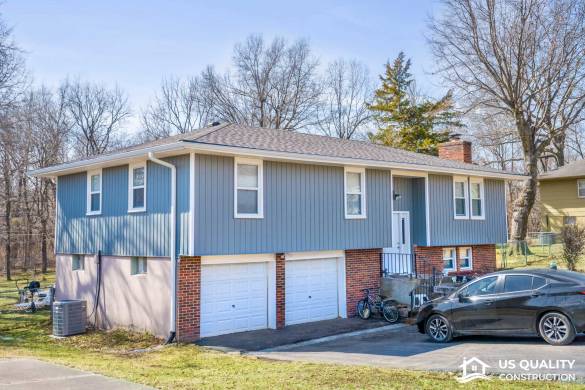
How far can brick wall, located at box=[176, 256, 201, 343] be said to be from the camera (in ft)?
44.2

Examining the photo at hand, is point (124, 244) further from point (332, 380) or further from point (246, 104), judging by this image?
point (246, 104)

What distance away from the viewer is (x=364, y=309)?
650 inches

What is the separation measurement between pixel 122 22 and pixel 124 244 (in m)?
6.62

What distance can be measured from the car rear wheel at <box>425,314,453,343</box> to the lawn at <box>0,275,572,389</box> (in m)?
3.53

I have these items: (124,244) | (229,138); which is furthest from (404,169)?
(124,244)

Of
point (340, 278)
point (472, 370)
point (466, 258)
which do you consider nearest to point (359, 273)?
point (340, 278)

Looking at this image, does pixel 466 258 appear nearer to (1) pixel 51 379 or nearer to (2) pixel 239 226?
(2) pixel 239 226

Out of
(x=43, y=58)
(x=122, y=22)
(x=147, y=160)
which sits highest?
(x=43, y=58)

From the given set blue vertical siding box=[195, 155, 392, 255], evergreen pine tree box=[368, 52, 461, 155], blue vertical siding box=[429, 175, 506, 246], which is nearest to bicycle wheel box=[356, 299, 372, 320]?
blue vertical siding box=[195, 155, 392, 255]

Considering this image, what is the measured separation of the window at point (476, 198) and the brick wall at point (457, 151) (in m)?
3.04

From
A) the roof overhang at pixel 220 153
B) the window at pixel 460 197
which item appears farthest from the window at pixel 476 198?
the roof overhang at pixel 220 153

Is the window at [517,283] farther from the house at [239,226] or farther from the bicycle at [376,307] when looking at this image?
the house at [239,226]

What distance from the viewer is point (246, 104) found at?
44281mm

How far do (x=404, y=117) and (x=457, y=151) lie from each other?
1822cm
